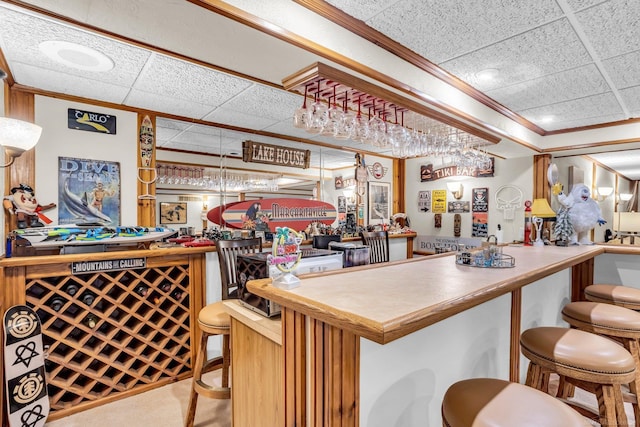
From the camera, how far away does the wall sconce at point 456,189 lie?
5.00 metres

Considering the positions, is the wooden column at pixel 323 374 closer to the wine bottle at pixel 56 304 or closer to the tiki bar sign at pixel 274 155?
the wine bottle at pixel 56 304

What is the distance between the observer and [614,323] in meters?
1.80

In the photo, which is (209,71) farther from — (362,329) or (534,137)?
(534,137)

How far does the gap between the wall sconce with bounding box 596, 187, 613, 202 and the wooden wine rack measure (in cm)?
777

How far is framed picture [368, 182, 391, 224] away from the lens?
5.23 metres

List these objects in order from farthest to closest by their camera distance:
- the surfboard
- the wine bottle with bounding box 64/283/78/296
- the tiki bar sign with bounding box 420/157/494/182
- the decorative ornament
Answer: the tiki bar sign with bounding box 420/157/494/182
the surfboard
the wine bottle with bounding box 64/283/78/296
the decorative ornament

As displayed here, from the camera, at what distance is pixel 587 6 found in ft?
5.45

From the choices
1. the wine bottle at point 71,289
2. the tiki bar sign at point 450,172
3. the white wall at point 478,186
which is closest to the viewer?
the wine bottle at point 71,289

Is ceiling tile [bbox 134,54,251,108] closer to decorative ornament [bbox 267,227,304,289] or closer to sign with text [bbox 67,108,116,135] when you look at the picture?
sign with text [bbox 67,108,116,135]

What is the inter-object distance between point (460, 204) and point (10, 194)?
5.17 metres

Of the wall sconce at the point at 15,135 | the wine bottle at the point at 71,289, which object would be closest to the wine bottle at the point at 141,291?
the wine bottle at the point at 71,289

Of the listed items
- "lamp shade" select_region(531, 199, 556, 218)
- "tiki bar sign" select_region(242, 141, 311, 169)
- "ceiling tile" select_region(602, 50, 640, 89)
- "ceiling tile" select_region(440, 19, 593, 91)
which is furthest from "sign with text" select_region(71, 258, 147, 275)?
"lamp shade" select_region(531, 199, 556, 218)

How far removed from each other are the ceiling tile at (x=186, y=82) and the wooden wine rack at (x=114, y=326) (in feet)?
4.40

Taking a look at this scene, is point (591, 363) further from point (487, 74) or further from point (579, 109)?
point (579, 109)
